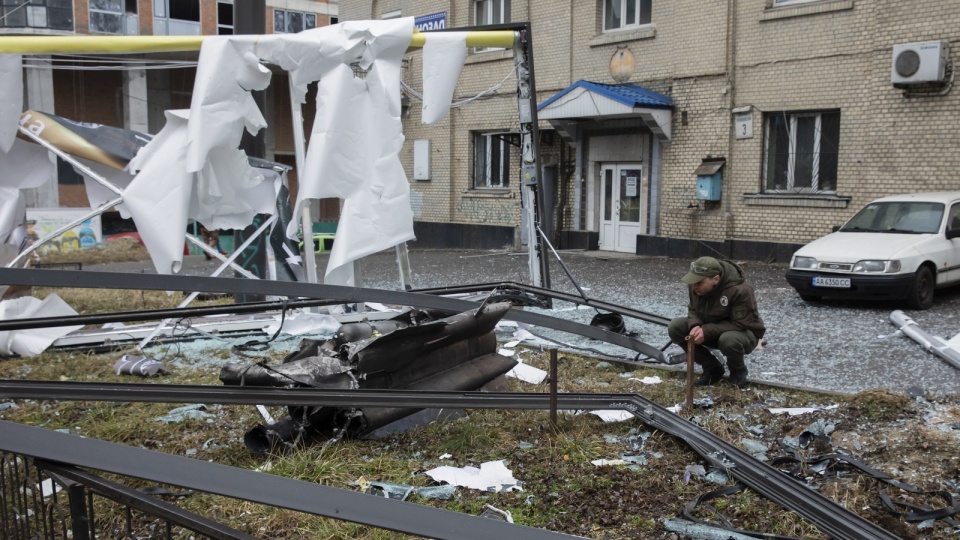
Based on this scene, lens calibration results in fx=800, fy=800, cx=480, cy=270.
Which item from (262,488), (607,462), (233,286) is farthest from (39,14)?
(262,488)

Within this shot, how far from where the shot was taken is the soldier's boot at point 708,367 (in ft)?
20.3

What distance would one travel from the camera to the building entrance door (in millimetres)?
18406

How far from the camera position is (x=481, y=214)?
21.7 m

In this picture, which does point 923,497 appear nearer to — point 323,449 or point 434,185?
point 323,449

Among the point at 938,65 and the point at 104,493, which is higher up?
the point at 938,65

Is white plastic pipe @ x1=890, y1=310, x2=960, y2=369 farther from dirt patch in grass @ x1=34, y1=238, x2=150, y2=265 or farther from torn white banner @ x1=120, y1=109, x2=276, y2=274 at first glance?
dirt patch in grass @ x1=34, y1=238, x2=150, y2=265

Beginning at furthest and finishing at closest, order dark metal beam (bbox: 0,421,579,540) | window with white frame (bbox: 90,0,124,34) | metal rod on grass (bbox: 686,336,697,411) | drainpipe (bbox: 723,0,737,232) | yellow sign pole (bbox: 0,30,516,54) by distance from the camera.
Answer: window with white frame (bbox: 90,0,124,34) < drainpipe (bbox: 723,0,737,232) < yellow sign pole (bbox: 0,30,516,54) < metal rod on grass (bbox: 686,336,697,411) < dark metal beam (bbox: 0,421,579,540)

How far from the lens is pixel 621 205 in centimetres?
1881

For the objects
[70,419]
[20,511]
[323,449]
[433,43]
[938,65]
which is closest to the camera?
[20,511]

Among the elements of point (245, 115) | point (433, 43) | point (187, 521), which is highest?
point (433, 43)

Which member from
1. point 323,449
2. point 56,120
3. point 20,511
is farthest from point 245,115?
point 20,511

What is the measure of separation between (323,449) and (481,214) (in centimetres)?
1731

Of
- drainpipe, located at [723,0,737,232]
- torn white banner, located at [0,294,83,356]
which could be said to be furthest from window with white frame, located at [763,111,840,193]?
torn white banner, located at [0,294,83,356]

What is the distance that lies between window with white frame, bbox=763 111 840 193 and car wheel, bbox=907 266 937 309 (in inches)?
203
